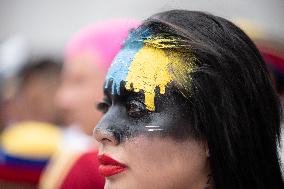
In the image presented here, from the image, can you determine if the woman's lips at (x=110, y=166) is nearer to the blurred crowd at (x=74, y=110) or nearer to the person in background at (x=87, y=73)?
the blurred crowd at (x=74, y=110)

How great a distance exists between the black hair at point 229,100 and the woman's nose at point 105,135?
0.24m

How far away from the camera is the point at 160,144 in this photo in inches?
87.9

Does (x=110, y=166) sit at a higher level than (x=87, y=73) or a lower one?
lower

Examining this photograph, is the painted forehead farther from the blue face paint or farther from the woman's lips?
the woman's lips

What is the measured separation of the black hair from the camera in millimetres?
2236

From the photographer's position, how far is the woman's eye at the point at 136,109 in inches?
89.0

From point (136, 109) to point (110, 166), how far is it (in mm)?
184

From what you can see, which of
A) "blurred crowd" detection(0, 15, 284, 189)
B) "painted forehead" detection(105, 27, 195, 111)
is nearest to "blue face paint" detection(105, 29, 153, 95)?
"painted forehead" detection(105, 27, 195, 111)

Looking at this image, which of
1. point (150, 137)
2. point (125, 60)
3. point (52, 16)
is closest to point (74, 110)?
point (125, 60)

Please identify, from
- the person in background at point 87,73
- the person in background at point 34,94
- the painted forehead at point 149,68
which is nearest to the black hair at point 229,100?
the painted forehead at point 149,68

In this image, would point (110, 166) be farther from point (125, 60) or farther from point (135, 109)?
point (125, 60)

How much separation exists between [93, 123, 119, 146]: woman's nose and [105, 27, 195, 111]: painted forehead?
12 cm

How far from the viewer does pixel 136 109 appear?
2.27 meters

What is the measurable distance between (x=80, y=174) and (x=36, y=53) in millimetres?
3385
